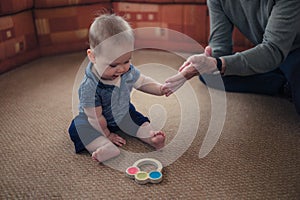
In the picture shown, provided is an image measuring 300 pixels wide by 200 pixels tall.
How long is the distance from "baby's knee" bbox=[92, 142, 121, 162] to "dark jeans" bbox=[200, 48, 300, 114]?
0.48 metres

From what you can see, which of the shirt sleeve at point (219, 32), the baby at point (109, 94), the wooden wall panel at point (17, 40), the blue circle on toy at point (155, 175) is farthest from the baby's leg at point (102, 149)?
the wooden wall panel at point (17, 40)

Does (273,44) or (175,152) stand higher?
(273,44)

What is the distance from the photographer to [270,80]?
113 cm

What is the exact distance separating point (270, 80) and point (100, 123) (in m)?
0.62

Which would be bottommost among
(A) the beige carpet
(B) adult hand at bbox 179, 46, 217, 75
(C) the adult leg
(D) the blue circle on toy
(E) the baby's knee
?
(A) the beige carpet

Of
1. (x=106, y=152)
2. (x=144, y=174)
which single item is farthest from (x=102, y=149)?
→ (x=144, y=174)

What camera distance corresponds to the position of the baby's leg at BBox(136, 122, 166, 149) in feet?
2.80

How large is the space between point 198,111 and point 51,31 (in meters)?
0.87

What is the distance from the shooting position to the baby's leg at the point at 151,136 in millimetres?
853

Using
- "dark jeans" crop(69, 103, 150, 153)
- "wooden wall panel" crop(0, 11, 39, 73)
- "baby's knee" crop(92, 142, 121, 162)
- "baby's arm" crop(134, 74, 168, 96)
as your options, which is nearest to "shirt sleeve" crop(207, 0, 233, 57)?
"baby's arm" crop(134, 74, 168, 96)

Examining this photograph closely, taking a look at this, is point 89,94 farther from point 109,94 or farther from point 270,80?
point 270,80

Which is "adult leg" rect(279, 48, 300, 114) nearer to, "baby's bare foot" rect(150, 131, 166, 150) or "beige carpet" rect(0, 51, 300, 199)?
"beige carpet" rect(0, 51, 300, 199)

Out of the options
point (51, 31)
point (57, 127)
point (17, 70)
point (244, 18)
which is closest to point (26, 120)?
point (57, 127)

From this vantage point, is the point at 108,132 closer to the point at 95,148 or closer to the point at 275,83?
the point at 95,148
